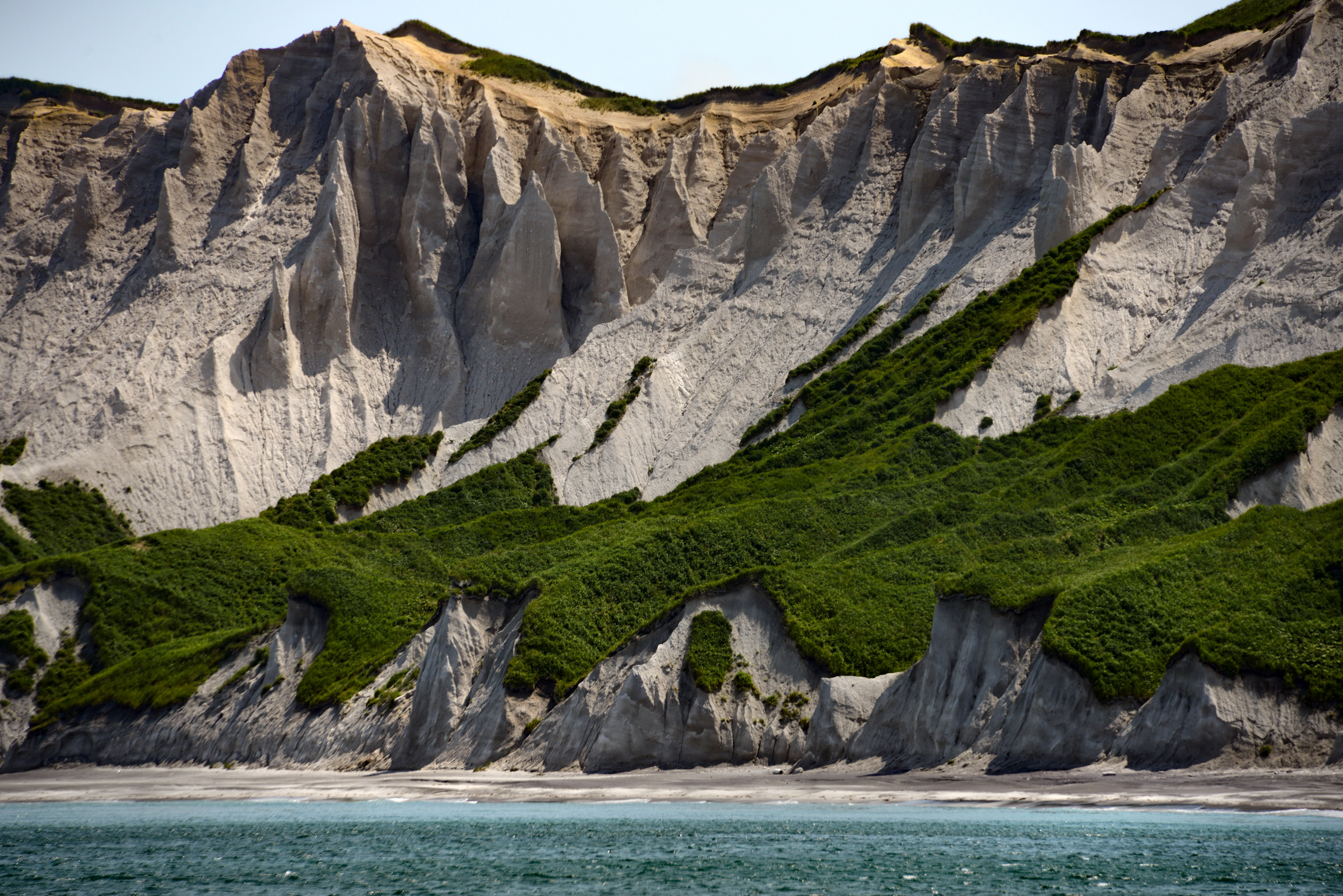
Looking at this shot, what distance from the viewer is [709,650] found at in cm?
3484

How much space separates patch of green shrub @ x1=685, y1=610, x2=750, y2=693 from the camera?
112ft

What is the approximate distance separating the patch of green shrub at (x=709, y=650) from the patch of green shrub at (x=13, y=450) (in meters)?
53.2

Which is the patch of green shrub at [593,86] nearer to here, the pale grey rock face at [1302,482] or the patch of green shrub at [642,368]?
the patch of green shrub at [642,368]

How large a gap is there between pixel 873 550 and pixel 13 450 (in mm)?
56258

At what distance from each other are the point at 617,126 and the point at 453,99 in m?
12.4

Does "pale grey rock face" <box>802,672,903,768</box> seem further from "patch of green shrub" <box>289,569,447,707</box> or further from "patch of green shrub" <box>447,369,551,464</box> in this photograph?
"patch of green shrub" <box>447,369,551,464</box>

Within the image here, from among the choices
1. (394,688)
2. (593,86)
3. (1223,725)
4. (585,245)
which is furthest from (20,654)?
(593,86)

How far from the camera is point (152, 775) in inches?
1625

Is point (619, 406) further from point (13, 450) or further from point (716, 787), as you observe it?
point (716, 787)

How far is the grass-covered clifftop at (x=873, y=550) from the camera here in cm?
2958

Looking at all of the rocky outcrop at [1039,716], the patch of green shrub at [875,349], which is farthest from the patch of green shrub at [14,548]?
the rocky outcrop at [1039,716]

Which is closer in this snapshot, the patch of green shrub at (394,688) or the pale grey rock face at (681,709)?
the pale grey rock face at (681,709)

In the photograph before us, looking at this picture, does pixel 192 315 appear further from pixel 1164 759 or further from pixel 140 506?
pixel 1164 759

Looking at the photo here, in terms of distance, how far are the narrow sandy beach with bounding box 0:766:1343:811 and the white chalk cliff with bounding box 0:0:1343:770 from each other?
1.52m
